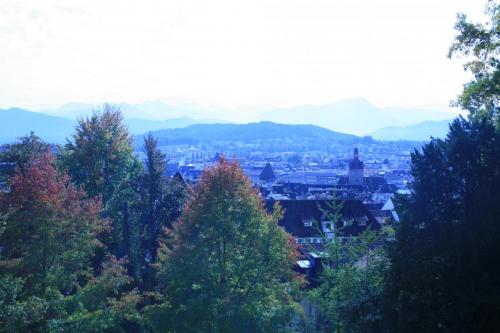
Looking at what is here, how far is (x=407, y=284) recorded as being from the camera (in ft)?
32.5

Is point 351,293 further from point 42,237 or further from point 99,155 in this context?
point 99,155

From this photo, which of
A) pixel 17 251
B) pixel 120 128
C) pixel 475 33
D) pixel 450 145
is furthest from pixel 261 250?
pixel 120 128

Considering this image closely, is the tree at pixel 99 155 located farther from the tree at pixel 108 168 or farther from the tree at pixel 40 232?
the tree at pixel 40 232

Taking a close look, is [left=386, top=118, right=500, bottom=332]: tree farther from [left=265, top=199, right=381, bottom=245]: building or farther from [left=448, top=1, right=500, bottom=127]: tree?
[left=265, top=199, right=381, bottom=245]: building

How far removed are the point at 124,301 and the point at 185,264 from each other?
7.71ft

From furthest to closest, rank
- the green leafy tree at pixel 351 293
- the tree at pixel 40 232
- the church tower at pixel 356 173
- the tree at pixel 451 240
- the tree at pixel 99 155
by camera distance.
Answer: the church tower at pixel 356 173 → the tree at pixel 99 155 → the tree at pixel 40 232 → the green leafy tree at pixel 351 293 → the tree at pixel 451 240

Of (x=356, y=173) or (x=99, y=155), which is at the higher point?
(x=99, y=155)

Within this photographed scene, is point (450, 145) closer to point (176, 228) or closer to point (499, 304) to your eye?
point (499, 304)

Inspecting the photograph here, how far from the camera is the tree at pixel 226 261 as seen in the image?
12312 mm

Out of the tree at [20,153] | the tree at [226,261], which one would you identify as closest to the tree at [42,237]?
the tree at [226,261]

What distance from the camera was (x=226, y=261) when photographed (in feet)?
42.5

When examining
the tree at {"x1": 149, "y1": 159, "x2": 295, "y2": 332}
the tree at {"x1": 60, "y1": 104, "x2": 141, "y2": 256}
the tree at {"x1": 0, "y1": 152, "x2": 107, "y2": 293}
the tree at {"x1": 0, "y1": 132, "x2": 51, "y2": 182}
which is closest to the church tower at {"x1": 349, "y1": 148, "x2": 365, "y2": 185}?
the tree at {"x1": 60, "y1": 104, "x2": 141, "y2": 256}

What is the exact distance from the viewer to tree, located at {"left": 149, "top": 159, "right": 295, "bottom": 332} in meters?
12.3

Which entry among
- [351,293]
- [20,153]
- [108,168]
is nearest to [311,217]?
[108,168]
